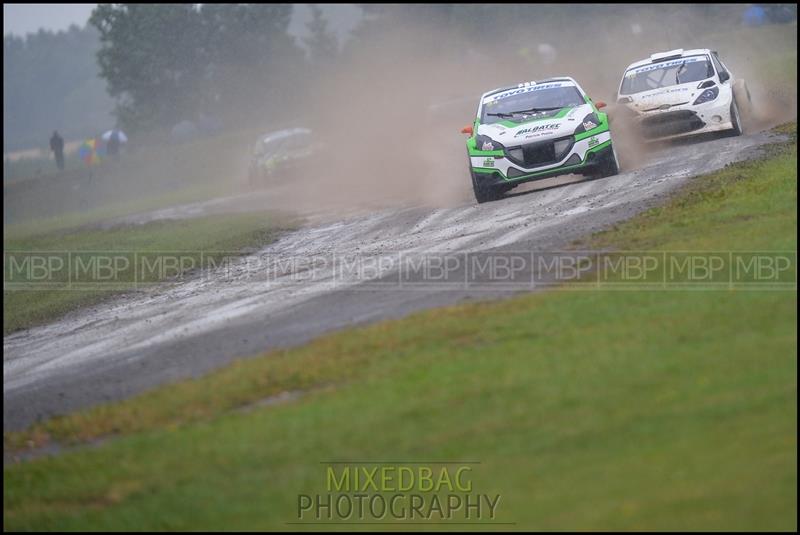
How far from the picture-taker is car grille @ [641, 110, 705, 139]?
1978cm

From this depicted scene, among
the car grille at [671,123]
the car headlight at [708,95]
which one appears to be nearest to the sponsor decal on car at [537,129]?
the car grille at [671,123]

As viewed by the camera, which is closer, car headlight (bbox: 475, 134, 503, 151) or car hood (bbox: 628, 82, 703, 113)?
car headlight (bbox: 475, 134, 503, 151)

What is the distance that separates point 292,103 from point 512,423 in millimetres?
66824

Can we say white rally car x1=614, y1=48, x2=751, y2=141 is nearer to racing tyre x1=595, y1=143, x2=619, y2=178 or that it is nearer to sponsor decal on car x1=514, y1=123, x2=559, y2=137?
racing tyre x1=595, y1=143, x2=619, y2=178

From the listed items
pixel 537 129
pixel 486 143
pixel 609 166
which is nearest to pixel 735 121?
pixel 609 166

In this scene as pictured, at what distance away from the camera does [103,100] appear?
171 meters

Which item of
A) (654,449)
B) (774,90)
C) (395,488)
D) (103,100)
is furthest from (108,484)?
(103,100)

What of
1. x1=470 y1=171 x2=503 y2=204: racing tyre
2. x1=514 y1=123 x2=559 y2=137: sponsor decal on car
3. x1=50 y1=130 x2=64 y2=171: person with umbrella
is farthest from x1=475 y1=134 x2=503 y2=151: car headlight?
x1=50 y1=130 x2=64 y2=171: person with umbrella

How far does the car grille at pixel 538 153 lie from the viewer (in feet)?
54.6

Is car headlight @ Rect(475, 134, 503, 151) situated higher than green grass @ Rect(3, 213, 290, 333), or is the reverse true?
car headlight @ Rect(475, 134, 503, 151)

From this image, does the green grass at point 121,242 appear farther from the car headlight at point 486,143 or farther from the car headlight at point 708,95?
the car headlight at point 708,95

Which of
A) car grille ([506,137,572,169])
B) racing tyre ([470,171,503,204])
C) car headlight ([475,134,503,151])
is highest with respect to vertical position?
car headlight ([475,134,503,151])

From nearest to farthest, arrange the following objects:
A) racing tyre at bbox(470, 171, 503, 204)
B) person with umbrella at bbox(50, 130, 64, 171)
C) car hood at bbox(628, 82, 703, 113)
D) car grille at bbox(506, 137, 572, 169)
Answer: car grille at bbox(506, 137, 572, 169)
racing tyre at bbox(470, 171, 503, 204)
car hood at bbox(628, 82, 703, 113)
person with umbrella at bbox(50, 130, 64, 171)

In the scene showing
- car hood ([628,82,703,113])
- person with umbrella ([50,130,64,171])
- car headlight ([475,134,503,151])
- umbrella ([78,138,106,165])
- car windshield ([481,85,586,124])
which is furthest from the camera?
umbrella ([78,138,106,165])
